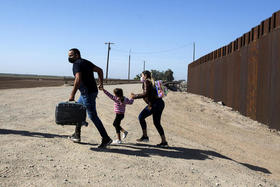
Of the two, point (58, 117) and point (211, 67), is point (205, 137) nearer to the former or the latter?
point (58, 117)

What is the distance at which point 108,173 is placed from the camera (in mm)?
4246

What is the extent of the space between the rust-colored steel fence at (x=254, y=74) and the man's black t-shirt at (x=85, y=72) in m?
6.89

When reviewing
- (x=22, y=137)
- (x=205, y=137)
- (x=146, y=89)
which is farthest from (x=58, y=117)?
(x=205, y=137)

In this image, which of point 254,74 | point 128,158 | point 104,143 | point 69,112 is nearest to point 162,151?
point 128,158

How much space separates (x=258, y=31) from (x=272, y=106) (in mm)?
3641

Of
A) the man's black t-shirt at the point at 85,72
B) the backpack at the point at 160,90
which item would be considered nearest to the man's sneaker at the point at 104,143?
the man's black t-shirt at the point at 85,72

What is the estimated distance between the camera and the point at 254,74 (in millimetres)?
12055

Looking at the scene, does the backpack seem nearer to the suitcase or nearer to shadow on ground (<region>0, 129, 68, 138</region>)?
the suitcase

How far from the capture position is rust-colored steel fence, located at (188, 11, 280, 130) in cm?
1021

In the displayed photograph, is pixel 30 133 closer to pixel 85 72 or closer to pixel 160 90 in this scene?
pixel 85 72

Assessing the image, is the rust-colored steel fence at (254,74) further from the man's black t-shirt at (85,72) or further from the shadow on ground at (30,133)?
the shadow on ground at (30,133)

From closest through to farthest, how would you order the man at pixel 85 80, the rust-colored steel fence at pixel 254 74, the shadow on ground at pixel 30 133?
the man at pixel 85 80 < the shadow on ground at pixel 30 133 < the rust-colored steel fence at pixel 254 74

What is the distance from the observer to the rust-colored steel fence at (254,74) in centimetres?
1021

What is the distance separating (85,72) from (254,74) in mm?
8733
